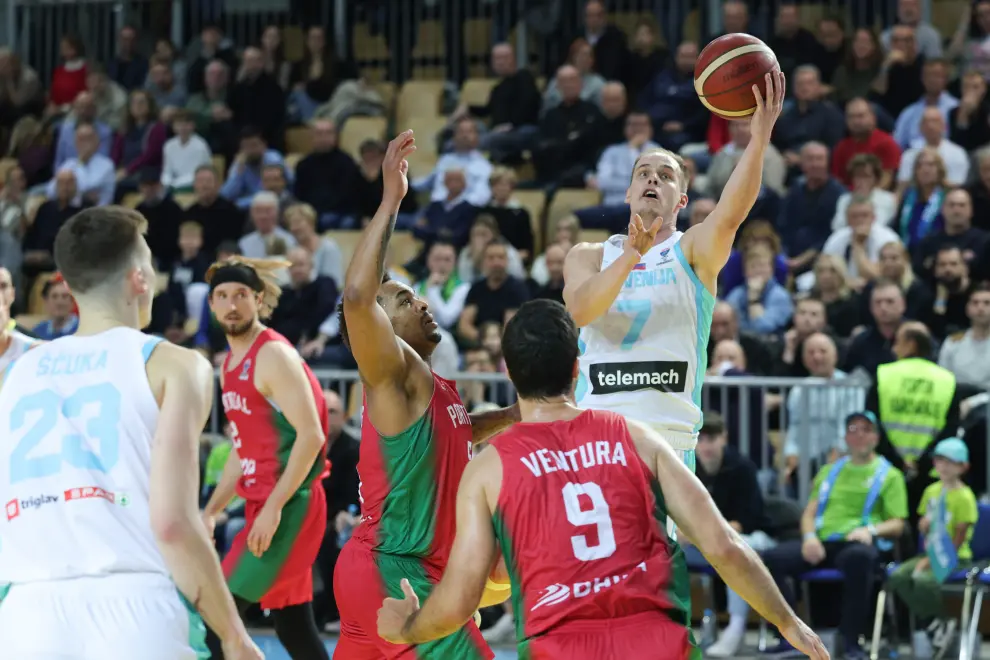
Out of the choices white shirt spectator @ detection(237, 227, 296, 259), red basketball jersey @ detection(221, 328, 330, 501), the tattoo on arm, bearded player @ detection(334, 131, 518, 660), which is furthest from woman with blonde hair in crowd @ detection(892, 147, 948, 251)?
the tattoo on arm

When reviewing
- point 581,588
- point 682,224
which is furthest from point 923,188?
point 581,588

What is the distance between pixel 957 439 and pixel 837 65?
596 centimetres

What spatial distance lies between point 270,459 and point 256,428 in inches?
6.6

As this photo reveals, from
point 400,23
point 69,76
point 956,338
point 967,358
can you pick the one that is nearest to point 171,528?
point 967,358

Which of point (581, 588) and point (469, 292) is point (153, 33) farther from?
point (581, 588)

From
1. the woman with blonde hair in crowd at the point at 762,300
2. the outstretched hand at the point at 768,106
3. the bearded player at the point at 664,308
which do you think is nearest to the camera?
the outstretched hand at the point at 768,106

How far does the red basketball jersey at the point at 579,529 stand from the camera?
4.08 meters

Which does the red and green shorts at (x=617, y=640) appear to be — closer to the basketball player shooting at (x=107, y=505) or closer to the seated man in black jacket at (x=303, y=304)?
the basketball player shooting at (x=107, y=505)

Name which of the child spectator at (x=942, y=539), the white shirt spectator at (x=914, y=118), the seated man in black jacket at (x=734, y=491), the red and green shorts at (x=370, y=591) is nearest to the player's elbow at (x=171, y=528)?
the red and green shorts at (x=370, y=591)

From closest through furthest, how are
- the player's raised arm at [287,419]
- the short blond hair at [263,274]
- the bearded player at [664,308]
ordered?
the bearded player at [664,308] < the player's raised arm at [287,419] < the short blond hair at [263,274]

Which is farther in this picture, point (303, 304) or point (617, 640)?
point (303, 304)

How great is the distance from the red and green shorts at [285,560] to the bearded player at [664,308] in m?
2.05

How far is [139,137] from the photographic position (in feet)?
55.1

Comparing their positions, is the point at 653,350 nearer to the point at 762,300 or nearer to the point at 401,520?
the point at 401,520
